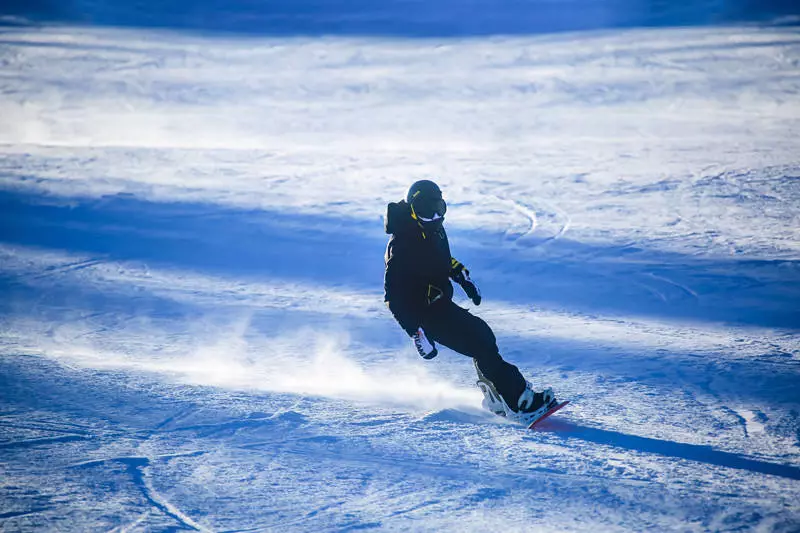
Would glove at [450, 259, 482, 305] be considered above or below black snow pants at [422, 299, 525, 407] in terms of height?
above

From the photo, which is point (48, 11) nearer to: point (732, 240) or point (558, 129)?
point (558, 129)

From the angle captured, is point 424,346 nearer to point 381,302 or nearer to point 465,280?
point 465,280

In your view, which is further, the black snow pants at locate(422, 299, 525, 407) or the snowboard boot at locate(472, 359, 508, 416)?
the snowboard boot at locate(472, 359, 508, 416)

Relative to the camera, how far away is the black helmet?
4.86 m

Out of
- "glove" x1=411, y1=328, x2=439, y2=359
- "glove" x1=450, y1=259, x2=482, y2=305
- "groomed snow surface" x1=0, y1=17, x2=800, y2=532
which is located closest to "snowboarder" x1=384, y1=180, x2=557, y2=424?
"glove" x1=411, y1=328, x2=439, y2=359

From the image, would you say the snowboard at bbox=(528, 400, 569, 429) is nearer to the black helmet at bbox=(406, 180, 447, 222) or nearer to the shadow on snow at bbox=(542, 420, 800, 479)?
the shadow on snow at bbox=(542, 420, 800, 479)

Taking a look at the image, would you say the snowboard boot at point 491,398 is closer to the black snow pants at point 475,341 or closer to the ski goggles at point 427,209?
the black snow pants at point 475,341

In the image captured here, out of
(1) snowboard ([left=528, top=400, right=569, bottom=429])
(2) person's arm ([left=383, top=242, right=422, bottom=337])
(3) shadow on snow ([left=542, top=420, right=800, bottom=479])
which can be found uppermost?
(2) person's arm ([left=383, top=242, right=422, bottom=337])

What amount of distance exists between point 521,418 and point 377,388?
115 cm

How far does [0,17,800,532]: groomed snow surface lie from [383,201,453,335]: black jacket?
73 cm

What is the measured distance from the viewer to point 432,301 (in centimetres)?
507

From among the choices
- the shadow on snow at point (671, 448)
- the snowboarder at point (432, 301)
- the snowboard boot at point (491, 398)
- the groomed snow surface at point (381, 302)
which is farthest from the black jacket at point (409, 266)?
the shadow on snow at point (671, 448)

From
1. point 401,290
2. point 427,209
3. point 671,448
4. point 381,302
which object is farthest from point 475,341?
point 381,302

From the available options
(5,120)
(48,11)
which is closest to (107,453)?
(5,120)
